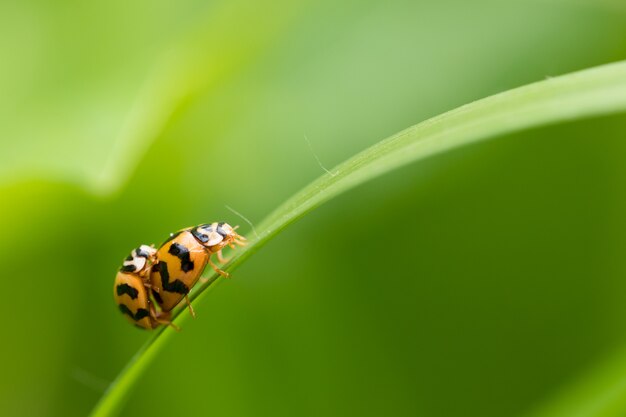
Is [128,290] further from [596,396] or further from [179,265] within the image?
[596,396]

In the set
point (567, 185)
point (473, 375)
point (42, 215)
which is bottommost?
point (473, 375)

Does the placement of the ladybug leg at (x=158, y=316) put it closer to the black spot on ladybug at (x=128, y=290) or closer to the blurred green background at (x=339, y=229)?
the black spot on ladybug at (x=128, y=290)

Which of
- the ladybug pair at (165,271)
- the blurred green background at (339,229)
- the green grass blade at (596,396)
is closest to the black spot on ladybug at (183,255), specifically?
the ladybug pair at (165,271)

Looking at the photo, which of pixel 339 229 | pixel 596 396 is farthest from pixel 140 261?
pixel 596 396

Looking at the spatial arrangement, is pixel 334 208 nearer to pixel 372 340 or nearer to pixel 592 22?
pixel 372 340

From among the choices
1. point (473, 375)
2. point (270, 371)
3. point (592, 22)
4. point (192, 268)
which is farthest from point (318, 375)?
point (592, 22)
